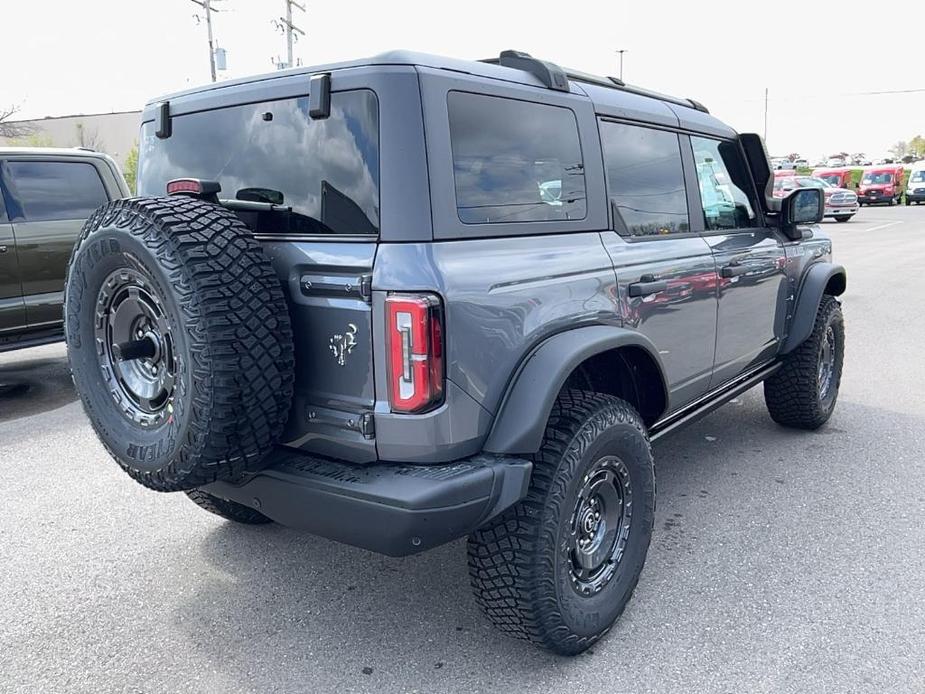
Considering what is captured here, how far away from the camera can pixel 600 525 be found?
111 inches

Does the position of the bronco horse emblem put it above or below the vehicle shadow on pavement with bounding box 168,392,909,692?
above

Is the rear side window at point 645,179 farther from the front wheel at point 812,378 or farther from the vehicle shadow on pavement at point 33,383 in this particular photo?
the vehicle shadow on pavement at point 33,383

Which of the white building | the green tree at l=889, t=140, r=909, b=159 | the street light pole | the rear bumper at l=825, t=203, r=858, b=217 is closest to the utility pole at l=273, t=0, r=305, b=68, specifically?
the street light pole

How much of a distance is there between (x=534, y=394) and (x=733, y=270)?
72.1 inches

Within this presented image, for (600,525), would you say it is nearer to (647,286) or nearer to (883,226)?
(647,286)

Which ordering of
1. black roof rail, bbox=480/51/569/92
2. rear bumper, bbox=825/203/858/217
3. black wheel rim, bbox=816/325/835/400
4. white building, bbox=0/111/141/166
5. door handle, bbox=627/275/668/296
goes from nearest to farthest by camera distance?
black roof rail, bbox=480/51/569/92 → door handle, bbox=627/275/668/296 → black wheel rim, bbox=816/325/835/400 → rear bumper, bbox=825/203/858/217 → white building, bbox=0/111/141/166

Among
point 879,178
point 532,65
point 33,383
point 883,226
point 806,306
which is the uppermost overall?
point 532,65

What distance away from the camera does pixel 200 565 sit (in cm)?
333

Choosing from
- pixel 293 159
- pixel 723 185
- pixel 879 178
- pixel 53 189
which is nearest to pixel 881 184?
pixel 879 178

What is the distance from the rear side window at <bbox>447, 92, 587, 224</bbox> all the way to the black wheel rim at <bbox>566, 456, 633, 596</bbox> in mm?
952

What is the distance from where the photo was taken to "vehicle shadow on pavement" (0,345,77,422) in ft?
19.5

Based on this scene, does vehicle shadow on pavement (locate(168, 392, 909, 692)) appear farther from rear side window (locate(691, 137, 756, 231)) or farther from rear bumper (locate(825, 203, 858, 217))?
rear bumper (locate(825, 203, 858, 217))

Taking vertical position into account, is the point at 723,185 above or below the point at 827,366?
above

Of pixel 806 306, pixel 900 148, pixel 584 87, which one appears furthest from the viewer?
pixel 900 148
